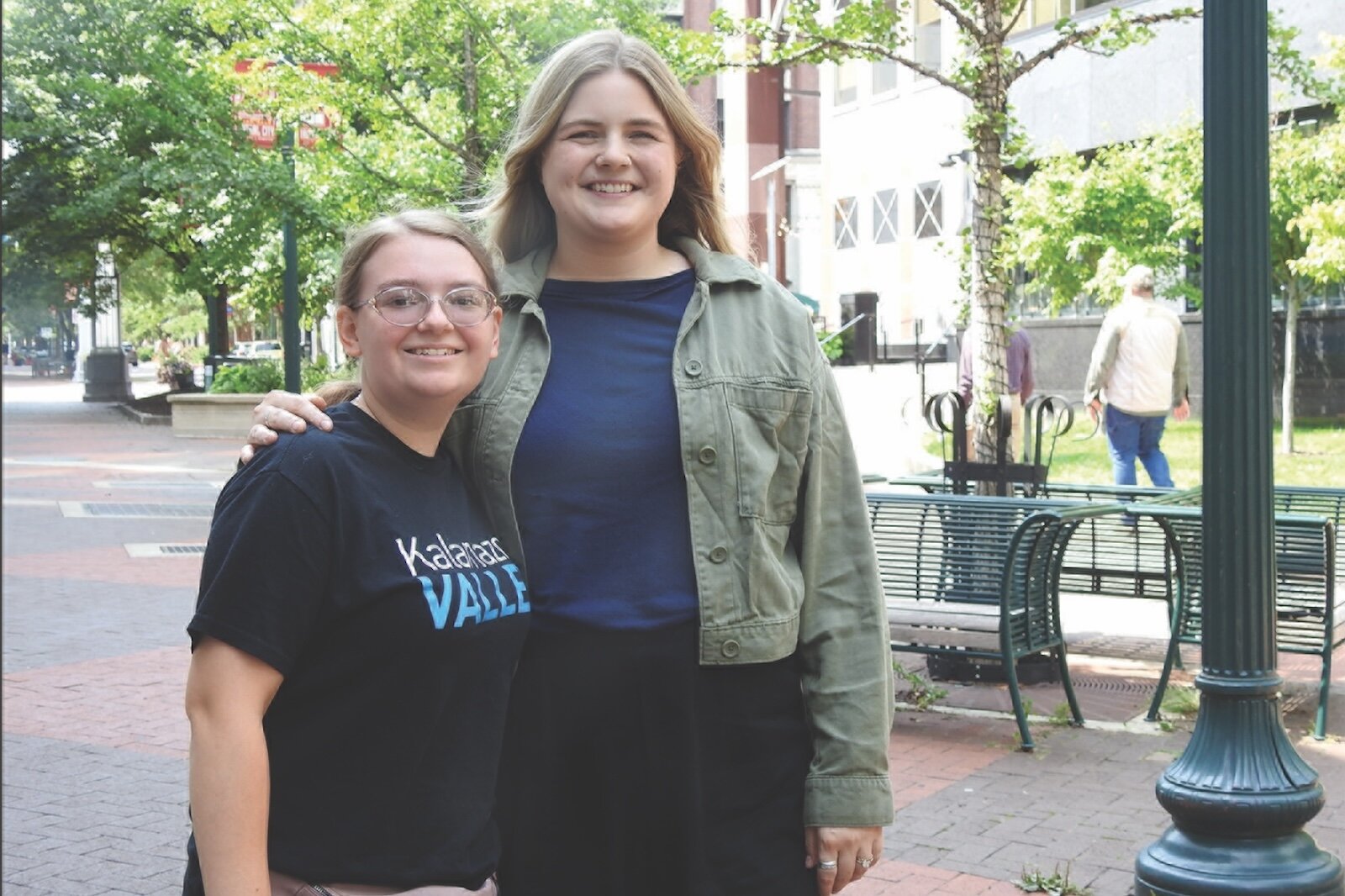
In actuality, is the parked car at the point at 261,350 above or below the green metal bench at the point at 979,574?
above

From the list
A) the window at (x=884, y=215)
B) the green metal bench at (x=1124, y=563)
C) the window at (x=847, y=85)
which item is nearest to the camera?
the green metal bench at (x=1124, y=563)

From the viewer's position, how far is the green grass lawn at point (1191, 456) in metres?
14.9

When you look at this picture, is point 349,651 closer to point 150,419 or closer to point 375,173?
point 375,173

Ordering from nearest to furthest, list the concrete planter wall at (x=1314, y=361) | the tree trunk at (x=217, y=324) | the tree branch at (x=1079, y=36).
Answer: the tree branch at (x=1079, y=36) < the concrete planter wall at (x=1314, y=361) < the tree trunk at (x=217, y=324)

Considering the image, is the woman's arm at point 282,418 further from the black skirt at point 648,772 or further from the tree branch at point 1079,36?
the tree branch at point 1079,36

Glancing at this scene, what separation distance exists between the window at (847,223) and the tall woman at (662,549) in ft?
120

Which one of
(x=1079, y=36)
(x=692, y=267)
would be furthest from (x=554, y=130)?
(x=1079, y=36)

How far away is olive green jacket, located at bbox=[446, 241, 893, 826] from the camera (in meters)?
2.32

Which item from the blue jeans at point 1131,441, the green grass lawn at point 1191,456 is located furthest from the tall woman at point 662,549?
the green grass lawn at point 1191,456

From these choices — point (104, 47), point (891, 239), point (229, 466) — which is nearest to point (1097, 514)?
point (104, 47)

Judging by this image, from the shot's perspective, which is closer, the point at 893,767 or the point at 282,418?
the point at 282,418

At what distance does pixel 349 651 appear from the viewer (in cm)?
198

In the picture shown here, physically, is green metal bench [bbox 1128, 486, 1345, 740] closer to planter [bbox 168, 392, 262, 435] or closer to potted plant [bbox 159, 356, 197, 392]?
planter [bbox 168, 392, 262, 435]

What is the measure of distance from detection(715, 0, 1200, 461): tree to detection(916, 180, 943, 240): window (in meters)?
26.0
